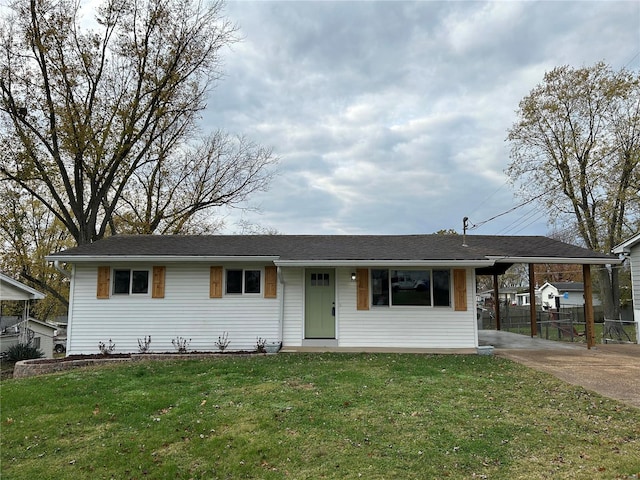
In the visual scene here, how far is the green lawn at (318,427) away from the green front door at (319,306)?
3291 mm

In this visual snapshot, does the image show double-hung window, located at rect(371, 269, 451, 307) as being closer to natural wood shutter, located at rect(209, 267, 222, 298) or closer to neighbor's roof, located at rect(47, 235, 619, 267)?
neighbor's roof, located at rect(47, 235, 619, 267)

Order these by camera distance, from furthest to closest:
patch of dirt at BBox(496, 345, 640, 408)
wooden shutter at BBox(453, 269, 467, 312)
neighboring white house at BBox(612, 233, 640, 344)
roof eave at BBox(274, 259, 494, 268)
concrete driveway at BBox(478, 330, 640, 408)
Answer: neighboring white house at BBox(612, 233, 640, 344) < wooden shutter at BBox(453, 269, 467, 312) < roof eave at BBox(274, 259, 494, 268) < concrete driveway at BBox(478, 330, 640, 408) < patch of dirt at BBox(496, 345, 640, 408)

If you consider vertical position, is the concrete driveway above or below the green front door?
below

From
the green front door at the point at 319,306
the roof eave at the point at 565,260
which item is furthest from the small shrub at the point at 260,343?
the roof eave at the point at 565,260

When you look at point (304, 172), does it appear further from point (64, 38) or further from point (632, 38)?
point (632, 38)

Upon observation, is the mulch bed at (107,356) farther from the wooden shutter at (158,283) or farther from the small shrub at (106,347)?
the wooden shutter at (158,283)

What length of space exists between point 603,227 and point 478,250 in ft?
42.0

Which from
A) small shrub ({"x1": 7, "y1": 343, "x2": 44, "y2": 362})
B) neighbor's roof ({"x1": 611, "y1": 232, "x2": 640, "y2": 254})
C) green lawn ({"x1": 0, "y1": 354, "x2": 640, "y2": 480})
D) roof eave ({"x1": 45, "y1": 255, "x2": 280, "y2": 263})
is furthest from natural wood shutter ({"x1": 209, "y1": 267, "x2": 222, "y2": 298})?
neighbor's roof ({"x1": 611, "y1": 232, "x2": 640, "y2": 254})

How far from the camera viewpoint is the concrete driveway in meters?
6.79

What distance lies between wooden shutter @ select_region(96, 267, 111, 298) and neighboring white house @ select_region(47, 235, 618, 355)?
0.09 feet

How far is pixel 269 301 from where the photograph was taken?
11.1 metres

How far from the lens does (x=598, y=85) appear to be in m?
20.0

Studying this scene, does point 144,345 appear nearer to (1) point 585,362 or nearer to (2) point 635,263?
(1) point 585,362

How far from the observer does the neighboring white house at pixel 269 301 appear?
10.8 metres
